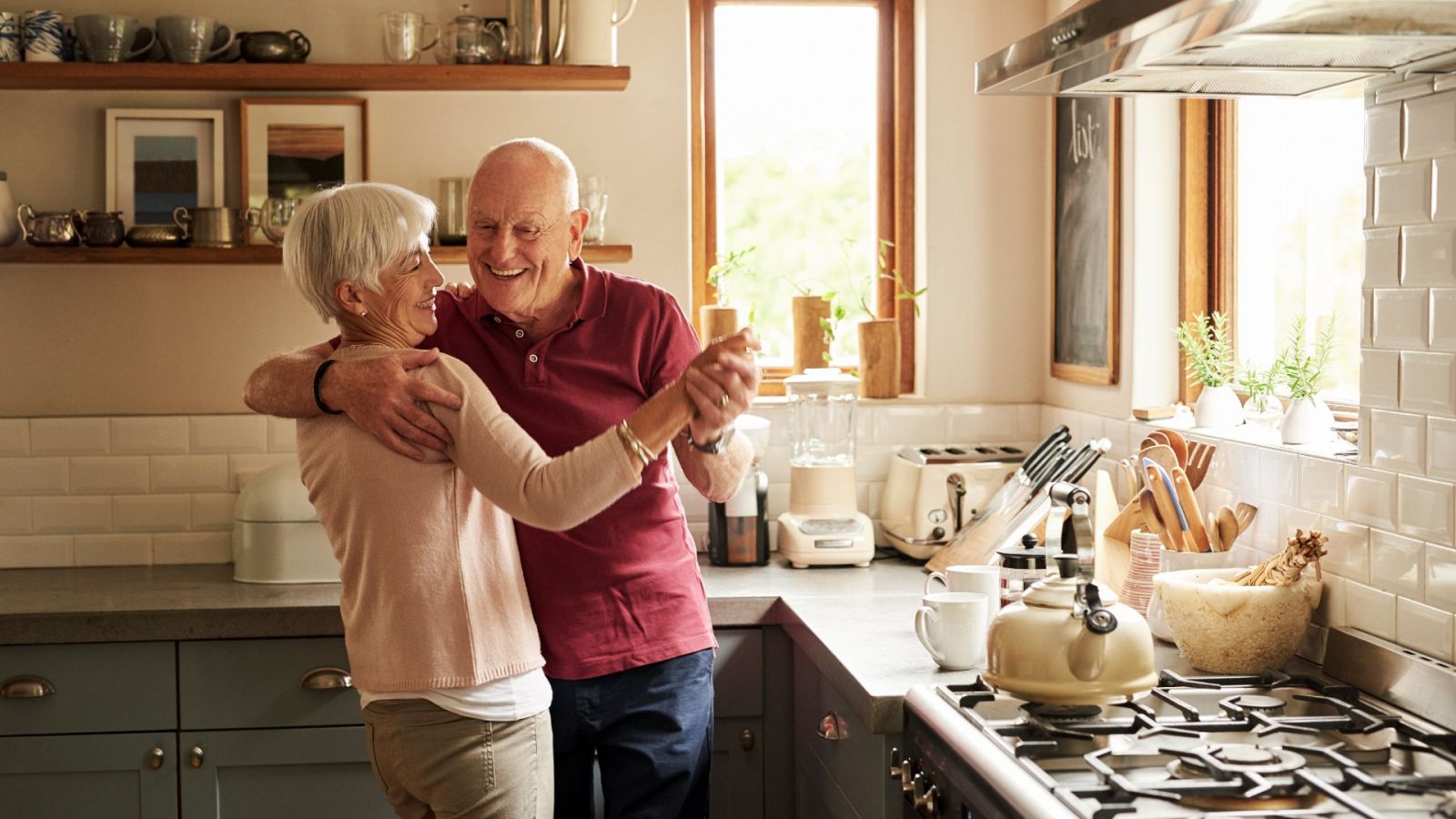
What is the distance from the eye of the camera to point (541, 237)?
2188mm

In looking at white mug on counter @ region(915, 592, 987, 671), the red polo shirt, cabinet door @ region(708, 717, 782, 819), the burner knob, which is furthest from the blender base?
the burner knob

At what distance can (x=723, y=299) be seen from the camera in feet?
11.6

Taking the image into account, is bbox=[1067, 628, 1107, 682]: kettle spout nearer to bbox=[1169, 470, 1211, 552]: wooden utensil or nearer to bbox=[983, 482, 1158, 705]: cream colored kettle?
bbox=[983, 482, 1158, 705]: cream colored kettle

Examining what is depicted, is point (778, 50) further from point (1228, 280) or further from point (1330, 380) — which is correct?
point (1330, 380)

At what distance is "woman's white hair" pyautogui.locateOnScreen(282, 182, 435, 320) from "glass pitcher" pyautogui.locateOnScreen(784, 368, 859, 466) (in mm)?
1591

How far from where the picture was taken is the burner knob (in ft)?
6.29

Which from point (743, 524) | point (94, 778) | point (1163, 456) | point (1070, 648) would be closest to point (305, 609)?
point (94, 778)

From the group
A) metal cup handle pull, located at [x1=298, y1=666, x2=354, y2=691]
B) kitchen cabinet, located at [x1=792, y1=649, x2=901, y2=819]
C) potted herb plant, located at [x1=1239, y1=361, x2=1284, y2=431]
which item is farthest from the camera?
metal cup handle pull, located at [x1=298, y1=666, x2=354, y2=691]

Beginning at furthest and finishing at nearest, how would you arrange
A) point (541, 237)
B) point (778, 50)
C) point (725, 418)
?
point (778, 50), point (541, 237), point (725, 418)

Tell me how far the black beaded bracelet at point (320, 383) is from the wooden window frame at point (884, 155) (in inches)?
68.3

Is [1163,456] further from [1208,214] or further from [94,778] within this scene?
[94,778]

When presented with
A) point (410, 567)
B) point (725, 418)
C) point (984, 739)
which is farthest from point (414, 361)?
point (984, 739)

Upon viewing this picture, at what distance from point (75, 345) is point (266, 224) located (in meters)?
0.58

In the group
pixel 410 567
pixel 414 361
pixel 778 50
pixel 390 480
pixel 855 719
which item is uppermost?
pixel 778 50
